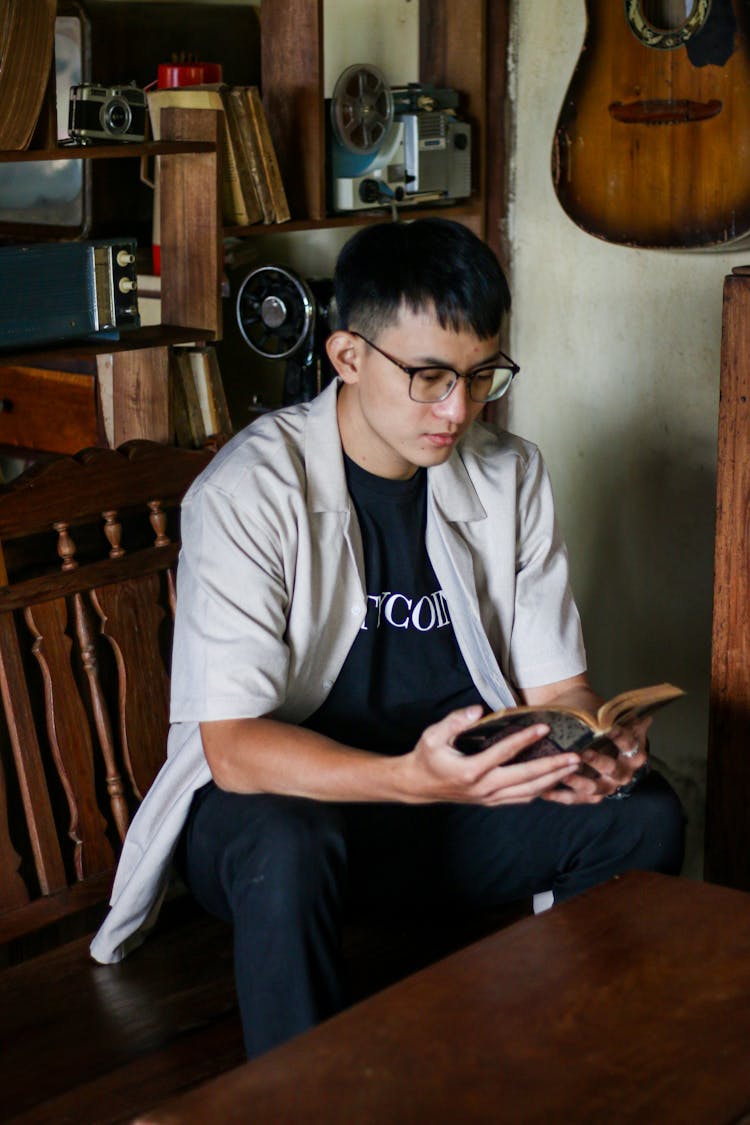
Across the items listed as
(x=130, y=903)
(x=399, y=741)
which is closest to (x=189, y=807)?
(x=130, y=903)

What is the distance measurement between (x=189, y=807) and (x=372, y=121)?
1.61 meters

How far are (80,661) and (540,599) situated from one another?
728mm

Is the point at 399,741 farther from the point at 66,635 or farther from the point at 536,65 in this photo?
the point at 536,65

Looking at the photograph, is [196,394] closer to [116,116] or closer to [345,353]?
[116,116]

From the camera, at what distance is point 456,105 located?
121 inches

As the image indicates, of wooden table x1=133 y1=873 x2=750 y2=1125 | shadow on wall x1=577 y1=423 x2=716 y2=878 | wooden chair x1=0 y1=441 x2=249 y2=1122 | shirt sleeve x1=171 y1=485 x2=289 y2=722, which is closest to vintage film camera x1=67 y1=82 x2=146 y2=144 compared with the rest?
wooden chair x1=0 y1=441 x2=249 y2=1122

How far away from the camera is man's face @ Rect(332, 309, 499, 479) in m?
1.89

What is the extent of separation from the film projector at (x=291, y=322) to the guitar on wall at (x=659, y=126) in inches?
21.6

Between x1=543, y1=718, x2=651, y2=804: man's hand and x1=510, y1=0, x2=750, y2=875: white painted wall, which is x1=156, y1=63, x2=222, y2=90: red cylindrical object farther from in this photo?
x1=543, y1=718, x2=651, y2=804: man's hand

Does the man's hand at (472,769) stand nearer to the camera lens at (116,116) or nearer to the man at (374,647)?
the man at (374,647)

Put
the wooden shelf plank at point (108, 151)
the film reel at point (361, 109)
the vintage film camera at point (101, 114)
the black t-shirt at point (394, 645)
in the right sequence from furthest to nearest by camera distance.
Answer: the film reel at point (361, 109) → the vintage film camera at point (101, 114) → the wooden shelf plank at point (108, 151) → the black t-shirt at point (394, 645)

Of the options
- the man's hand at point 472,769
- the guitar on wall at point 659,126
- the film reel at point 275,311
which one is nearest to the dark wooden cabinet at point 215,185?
the film reel at point 275,311

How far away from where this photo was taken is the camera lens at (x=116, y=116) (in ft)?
7.75

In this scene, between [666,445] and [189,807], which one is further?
[666,445]
